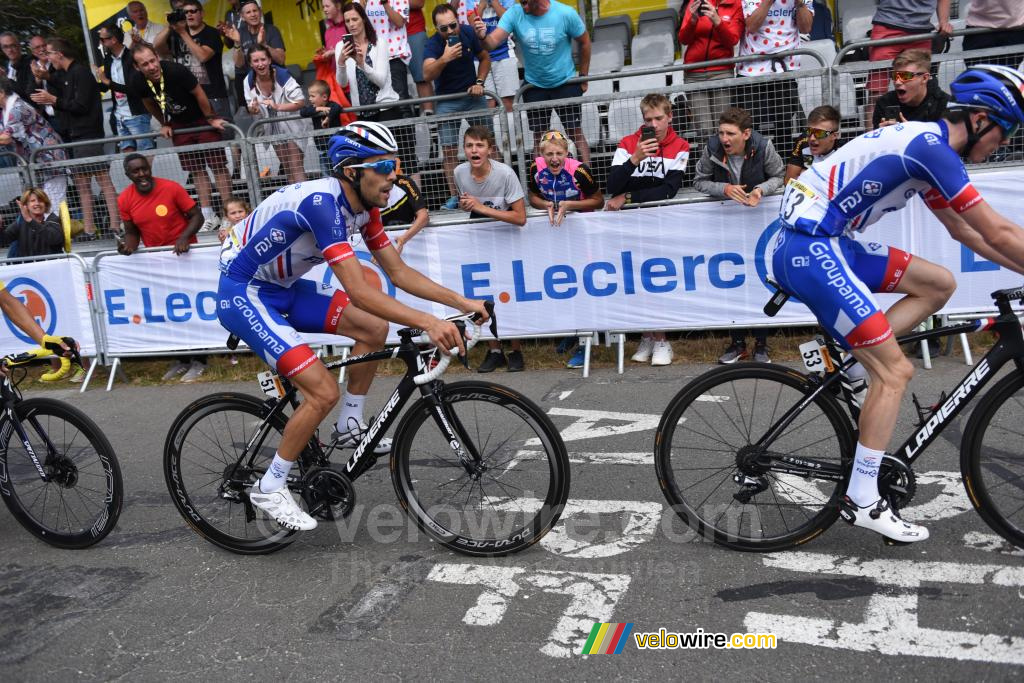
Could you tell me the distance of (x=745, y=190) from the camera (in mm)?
7750

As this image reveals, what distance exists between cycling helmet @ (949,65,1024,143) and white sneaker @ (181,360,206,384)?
766 centimetres

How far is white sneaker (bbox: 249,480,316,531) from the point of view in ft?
15.3

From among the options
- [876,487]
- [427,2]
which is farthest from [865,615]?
[427,2]

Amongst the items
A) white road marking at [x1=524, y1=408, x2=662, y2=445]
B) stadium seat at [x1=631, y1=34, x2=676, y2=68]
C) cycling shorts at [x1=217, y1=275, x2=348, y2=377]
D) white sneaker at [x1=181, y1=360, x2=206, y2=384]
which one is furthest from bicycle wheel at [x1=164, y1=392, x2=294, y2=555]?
stadium seat at [x1=631, y1=34, x2=676, y2=68]

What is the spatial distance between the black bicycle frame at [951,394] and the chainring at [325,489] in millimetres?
2077

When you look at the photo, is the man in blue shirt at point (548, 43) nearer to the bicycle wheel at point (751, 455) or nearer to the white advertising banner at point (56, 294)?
the white advertising banner at point (56, 294)

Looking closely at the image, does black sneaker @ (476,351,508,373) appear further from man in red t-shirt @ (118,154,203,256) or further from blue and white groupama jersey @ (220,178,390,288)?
blue and white groupama jersey @ (220,178,390,288)

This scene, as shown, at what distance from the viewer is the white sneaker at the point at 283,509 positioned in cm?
465

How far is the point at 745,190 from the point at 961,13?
4.38 meters

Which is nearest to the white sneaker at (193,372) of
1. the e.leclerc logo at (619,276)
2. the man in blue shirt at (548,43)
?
the e.leclerc logo at (619,276)

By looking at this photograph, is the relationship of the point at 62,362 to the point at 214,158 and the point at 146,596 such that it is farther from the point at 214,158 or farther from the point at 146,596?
the point at 214,158

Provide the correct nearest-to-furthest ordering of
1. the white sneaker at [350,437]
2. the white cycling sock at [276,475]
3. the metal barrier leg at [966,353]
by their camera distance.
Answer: the white cycling sock at [276,475] → the white sneaker at [350,437] → the metal barrier leg at [966,353]

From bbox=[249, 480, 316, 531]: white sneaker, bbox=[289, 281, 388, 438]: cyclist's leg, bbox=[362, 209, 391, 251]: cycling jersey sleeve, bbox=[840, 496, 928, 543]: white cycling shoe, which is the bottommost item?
bbox=[840, 496, 928, 543]: white cycling shoe

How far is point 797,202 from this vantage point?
4277 mm
